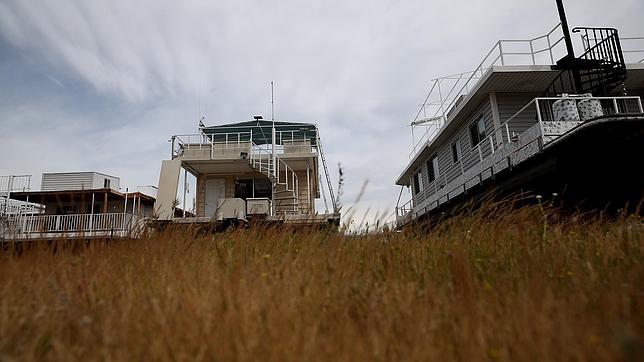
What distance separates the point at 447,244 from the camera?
3697 mm

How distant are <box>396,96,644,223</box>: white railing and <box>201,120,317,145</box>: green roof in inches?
314

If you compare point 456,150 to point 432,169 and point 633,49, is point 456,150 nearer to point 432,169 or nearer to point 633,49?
point 432,169

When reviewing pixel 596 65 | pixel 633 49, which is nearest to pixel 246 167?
pixel 596 65

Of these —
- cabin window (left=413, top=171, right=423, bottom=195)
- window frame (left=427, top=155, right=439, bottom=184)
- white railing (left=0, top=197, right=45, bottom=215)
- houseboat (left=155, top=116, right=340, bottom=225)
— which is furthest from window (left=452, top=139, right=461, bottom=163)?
white railing (left=0, top=197, right=45, bottom=215)

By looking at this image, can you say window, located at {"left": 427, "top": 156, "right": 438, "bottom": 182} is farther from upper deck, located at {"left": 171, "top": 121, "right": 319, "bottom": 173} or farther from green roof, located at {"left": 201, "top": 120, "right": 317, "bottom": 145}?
green roof, located at {"left": 201, "top": 120, "right": 317, "bottom": 145}

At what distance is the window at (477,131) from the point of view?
45.3ft

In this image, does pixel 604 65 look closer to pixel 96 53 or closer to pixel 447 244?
pixel 447 244

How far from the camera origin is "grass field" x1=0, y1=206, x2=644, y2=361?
60.3 inches

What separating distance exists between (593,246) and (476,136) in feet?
39.6

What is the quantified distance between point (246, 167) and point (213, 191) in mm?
2659

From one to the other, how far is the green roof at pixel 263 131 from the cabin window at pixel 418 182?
7.20 m

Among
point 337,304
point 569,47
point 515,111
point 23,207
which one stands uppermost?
point 569,47

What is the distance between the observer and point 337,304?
2166mm

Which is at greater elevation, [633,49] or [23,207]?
[633,49]
